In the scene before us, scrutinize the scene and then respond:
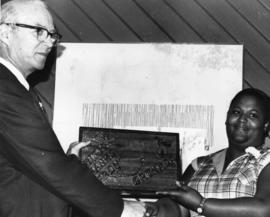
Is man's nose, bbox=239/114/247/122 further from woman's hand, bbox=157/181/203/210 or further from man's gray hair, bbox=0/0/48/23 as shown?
man's gray hair, bbox=0/0/48/23

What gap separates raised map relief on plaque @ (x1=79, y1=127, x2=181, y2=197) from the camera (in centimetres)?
244

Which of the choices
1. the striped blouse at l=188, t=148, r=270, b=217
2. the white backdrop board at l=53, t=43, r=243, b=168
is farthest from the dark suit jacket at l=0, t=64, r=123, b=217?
the white backdrop board at l=53, t=43, r=243, b=168

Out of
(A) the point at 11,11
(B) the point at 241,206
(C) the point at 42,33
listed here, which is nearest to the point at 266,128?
(B) the point at 241,206

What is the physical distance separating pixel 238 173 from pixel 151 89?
0.78 meters

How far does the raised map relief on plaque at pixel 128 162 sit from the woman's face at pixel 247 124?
379 millimetres

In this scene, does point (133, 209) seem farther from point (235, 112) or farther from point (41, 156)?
point (235, 112)

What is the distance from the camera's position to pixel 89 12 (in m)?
2.84

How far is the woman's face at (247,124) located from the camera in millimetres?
2229

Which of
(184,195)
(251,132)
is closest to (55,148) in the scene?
(184,195)

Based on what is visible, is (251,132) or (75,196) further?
(251,132)

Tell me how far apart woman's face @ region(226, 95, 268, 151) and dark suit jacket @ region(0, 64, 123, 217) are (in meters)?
0.72

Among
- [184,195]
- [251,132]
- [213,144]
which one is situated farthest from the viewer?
[213,144]

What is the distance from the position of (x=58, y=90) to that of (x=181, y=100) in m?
0.69

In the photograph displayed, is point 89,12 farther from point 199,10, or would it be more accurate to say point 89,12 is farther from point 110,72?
point 199,10
